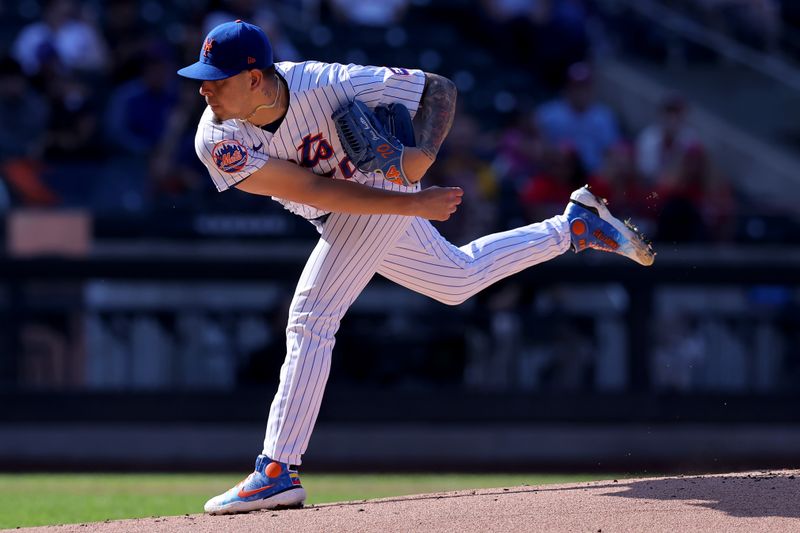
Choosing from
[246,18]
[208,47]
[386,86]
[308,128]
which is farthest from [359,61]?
[208,47]

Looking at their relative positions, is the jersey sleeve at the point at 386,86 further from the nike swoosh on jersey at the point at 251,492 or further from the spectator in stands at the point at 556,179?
the spectator in stands at the point at 556,179

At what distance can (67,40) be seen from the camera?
35.2 ft

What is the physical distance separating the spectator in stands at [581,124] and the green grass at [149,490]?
10.2ft

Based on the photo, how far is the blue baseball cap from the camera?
4.55 metres

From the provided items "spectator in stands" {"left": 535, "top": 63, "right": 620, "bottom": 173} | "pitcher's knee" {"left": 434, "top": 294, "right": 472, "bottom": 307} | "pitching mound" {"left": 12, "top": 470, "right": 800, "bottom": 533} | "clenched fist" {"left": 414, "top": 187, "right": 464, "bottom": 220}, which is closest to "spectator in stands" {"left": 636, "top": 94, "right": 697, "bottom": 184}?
"spectator in stands" {"left": 535, "top": 63, "right": 620, "bottom": 173}

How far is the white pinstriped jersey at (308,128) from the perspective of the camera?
465 centimetres

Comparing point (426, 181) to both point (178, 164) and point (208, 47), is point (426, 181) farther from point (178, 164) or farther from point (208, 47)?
point (208, 47)

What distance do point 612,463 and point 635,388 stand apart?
51cm

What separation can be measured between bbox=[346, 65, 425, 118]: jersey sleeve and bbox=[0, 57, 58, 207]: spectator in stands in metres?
4.95

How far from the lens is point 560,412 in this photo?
29.5 ft

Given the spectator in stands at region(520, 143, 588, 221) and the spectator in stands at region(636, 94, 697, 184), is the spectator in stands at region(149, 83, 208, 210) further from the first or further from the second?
→ the spectator in stands at region(636, 94, 697, 184)

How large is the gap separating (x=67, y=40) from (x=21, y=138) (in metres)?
1.20

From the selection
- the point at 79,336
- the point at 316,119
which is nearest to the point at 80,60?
the point at 79,336

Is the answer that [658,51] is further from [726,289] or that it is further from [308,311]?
[308,311]
